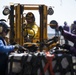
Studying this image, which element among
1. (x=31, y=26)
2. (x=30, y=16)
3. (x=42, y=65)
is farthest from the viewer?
(x=31, y=26)

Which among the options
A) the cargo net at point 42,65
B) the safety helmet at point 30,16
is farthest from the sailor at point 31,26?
the cargo net at point 42,65

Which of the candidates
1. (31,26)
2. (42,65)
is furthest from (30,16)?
(42,65)

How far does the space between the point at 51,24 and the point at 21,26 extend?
1.21m

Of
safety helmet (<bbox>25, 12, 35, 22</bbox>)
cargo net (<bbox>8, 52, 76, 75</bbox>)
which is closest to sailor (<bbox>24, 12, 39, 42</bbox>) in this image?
safety helmet (<bbox>25, 12, 35, 22</bbox>)

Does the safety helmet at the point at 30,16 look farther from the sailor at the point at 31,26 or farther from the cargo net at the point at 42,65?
the cargo net at the point at 42,65

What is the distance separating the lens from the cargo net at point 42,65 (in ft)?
20.7

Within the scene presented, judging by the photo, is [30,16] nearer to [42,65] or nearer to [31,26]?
[31,26]

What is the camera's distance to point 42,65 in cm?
633

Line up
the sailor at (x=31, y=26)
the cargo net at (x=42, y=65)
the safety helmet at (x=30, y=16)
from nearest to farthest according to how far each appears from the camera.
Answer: the cargo net at (x=42, y=65), the sailor at (x=31, y=26), the safety helmet at (x=30, y=16)

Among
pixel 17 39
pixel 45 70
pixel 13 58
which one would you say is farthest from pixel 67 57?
pixel 17 39

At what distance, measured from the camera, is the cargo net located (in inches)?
249

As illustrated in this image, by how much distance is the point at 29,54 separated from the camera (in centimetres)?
653

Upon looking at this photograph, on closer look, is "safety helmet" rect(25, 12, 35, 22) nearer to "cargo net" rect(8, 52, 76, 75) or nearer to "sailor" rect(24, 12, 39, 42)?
"sailor" rect(24, 12, 39, 42)

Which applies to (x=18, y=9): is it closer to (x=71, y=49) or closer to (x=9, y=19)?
(x=9, y=19)
